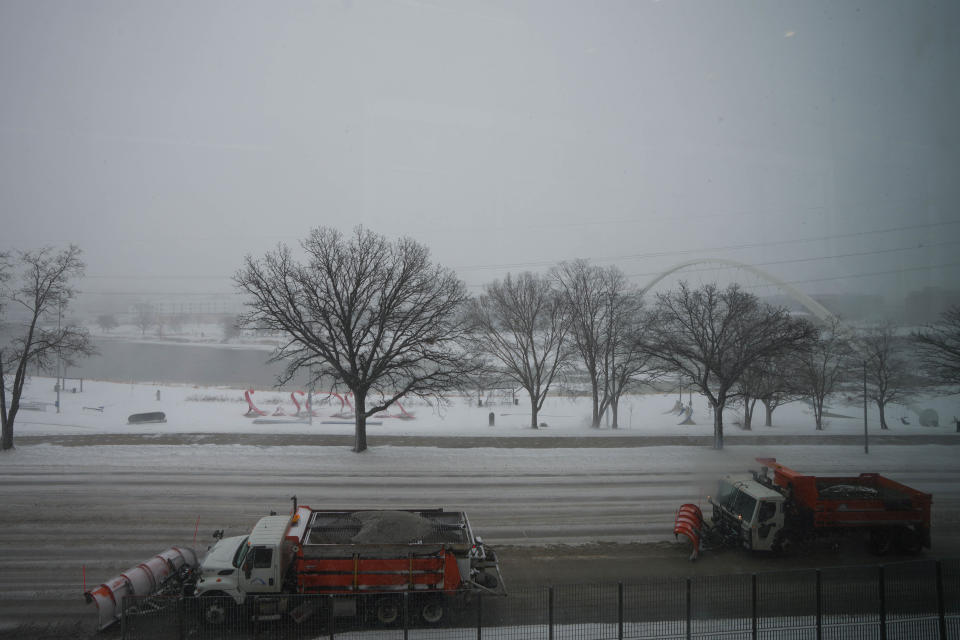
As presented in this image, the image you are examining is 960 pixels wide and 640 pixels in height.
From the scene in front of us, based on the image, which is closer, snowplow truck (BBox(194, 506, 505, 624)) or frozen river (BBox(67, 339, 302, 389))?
snowplow truck (BBox(194, 506, 505, 624))

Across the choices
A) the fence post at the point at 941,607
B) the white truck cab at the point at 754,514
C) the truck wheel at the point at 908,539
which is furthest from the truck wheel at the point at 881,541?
the fence post at the point at 941,607

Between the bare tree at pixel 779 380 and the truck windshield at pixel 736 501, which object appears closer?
the truck windshield at pixel 736 501

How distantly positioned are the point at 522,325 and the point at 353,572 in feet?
79.6

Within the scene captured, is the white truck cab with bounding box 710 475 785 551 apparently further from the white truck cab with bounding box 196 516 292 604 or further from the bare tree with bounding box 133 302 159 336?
the bare tree with bounding box 133 302 159 336

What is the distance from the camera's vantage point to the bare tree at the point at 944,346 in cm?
2156

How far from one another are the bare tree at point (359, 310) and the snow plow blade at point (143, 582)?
11173 mm

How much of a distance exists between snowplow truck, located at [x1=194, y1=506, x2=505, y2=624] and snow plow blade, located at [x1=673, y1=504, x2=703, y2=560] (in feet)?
16.1

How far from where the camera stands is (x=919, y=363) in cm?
2502

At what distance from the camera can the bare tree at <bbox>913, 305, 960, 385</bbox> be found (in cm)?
2156

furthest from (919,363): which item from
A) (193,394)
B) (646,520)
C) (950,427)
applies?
(193,394)

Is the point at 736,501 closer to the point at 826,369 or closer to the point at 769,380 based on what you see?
the point at 769,380

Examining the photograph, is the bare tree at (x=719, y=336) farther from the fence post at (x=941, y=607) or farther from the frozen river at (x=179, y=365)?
the frozen river at (x=179, y=365)

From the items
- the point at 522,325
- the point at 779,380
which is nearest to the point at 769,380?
the point at 779,380

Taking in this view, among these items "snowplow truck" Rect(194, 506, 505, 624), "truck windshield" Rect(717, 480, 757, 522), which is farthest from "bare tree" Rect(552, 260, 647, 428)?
"snowplow truck" Rect(194, 506, 505, 624)
